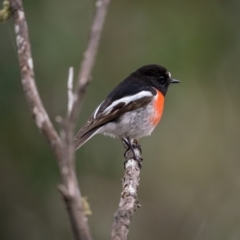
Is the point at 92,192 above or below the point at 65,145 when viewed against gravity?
above

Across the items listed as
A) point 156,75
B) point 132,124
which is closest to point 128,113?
point 132,124

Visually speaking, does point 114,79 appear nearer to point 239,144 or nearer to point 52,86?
point 52,86

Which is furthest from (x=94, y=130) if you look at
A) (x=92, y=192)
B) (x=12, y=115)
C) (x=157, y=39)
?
(x=157, y=39)

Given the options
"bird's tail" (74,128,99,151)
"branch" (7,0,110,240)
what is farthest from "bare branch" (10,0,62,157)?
"bird's tail" (74,128,99,151)

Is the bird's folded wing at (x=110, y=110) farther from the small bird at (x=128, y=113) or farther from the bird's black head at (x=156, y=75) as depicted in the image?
the bird's black head at (x=156, y=75)

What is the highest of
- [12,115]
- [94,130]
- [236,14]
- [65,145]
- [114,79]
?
[236,14]

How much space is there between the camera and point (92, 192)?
22.8ft

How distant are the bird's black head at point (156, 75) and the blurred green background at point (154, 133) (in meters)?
0.99

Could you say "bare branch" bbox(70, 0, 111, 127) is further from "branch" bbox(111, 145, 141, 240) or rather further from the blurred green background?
the blurred green background

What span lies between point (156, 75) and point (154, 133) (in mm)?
2265

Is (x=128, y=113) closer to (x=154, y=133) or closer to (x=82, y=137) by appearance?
(x=82, y=137)

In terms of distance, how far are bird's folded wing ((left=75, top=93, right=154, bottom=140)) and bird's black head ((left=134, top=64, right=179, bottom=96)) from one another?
0.36 m

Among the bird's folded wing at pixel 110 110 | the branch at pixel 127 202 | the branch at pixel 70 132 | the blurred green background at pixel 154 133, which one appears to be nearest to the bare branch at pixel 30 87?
the branch at pixel 70 132

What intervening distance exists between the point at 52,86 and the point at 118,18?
156 cm
